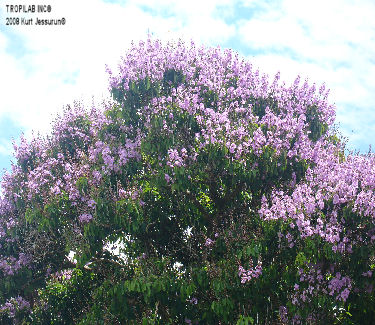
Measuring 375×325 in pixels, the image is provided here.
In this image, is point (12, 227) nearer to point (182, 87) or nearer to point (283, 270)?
point (182, 87)

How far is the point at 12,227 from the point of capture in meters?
18.1

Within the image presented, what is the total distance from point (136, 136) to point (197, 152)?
116 inches

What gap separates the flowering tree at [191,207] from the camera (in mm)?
12602

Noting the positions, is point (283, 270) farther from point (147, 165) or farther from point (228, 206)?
point (147, 165)

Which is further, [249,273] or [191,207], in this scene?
[191,207]

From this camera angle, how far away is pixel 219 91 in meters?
16.7

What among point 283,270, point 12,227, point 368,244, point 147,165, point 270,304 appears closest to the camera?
point 368,244

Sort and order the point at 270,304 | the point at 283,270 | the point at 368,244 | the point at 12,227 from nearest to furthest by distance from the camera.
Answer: the point at 368,244 < the point at 283,270 < the point at 270,304 < the point at 12,227

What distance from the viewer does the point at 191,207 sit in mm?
15719

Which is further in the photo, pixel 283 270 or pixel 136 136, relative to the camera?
pixel 136 136

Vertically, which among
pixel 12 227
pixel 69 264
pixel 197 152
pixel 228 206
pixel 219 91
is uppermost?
pixel 219 91

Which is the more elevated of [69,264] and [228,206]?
[228,206]

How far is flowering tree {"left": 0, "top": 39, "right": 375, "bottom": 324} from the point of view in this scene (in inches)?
496

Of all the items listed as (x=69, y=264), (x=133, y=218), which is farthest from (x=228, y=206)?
(x=69, y=264)
